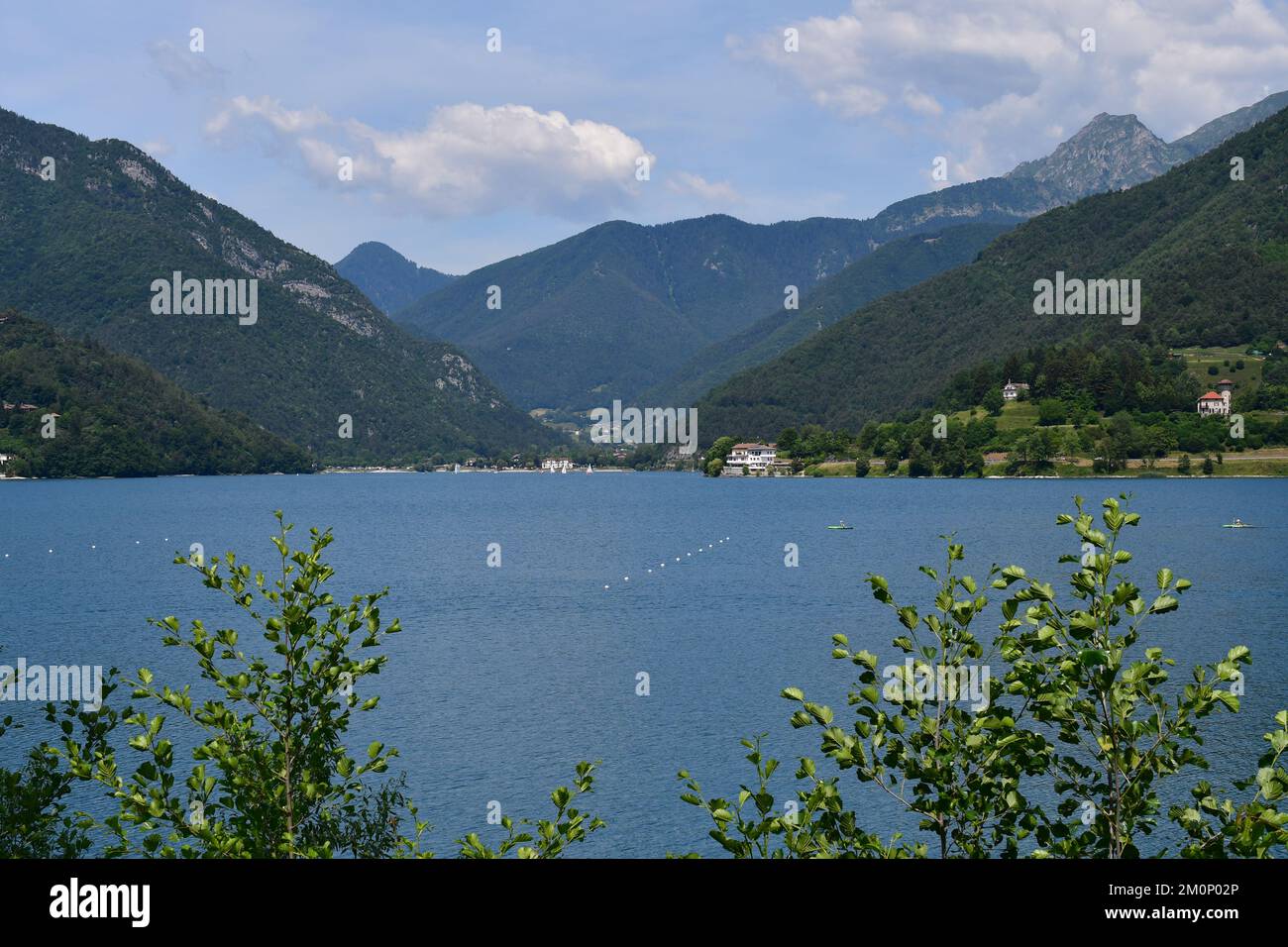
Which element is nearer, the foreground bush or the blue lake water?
the foreground bush

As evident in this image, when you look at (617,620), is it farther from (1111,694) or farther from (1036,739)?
(1111,694)

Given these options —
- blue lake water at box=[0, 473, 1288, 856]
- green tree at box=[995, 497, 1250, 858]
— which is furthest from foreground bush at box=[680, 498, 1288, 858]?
blue lake water at box=[0, 473, 1288, 856]

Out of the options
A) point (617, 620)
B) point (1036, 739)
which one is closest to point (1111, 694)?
point (1036, 739)

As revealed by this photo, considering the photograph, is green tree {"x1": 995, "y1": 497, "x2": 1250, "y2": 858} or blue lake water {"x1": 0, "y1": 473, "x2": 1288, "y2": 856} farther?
blue lake water {"x1": 0, "y1": 473, "x2": 1288, "y2": 856}

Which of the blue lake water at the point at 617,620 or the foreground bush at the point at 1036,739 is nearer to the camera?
the foreground bush at the point at 1036,739

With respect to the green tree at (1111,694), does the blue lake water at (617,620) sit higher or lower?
lower

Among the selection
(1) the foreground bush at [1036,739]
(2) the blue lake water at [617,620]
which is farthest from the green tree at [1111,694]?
(2) the blue lake water at [617,620]

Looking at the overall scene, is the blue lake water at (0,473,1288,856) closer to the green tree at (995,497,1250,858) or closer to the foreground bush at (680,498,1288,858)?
the foreground bush at (680,498,1288,858)

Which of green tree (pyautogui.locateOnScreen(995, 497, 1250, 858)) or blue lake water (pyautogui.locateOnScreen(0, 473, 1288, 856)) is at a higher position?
green tree (pyautogui.locateOnScreen(995, 497, 1250, 858))

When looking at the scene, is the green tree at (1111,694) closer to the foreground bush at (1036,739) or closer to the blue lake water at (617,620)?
the foreground bush at (1036,739)
